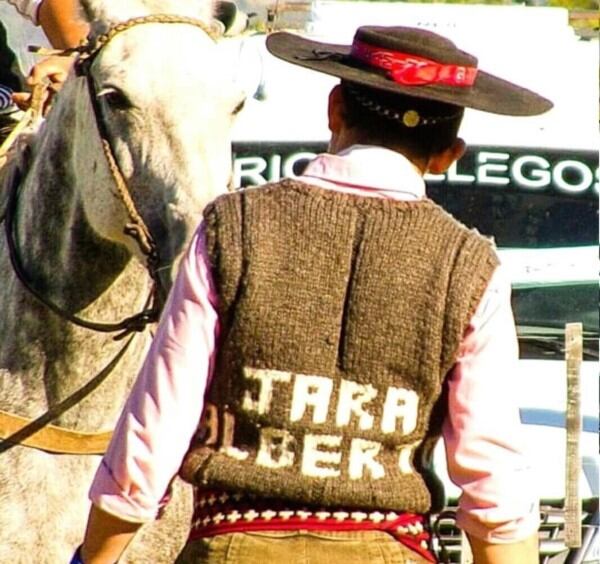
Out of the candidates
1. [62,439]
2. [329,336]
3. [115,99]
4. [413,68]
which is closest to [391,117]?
[413,68]

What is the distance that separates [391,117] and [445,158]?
142 millimetres

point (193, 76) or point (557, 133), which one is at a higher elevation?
point (193, 76)

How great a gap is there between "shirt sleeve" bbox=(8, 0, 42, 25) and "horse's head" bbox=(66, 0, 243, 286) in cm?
146

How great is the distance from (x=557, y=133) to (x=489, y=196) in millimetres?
383

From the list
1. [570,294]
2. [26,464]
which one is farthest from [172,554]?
[570,294]

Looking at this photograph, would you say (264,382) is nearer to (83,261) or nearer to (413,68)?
(413,68)

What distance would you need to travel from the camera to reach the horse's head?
429 centimetres

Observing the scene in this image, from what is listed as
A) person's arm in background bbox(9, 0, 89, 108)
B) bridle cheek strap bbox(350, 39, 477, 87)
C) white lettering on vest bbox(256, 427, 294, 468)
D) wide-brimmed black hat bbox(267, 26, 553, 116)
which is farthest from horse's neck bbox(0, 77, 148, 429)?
white lettering on vest bbox(256, 427, 294, 468)

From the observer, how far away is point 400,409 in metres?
3.21

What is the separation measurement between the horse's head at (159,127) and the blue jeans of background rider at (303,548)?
1.11m

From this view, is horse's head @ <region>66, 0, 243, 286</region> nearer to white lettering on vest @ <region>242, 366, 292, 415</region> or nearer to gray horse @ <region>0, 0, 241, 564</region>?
gray horse @ <region>0, 0, 241, 564</region>

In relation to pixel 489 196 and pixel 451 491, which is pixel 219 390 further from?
pixel 489 196

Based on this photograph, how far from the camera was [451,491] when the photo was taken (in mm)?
6094

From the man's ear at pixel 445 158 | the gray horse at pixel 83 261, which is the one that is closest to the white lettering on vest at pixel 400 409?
the man's ear at pixel 445 158
